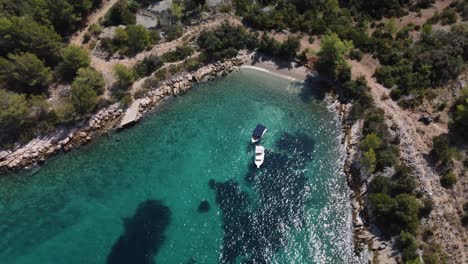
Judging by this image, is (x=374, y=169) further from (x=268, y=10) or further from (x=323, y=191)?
(x=268, y=10)

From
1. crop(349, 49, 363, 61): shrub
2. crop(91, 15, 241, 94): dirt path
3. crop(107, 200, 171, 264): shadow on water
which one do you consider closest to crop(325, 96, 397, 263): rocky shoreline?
crop(349, 49, 363, 61): shrub

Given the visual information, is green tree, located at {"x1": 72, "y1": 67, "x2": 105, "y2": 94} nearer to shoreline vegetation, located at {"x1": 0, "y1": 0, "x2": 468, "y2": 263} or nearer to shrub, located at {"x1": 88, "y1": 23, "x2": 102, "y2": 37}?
shoreline vegetation, located at {"x1": 0, "y1": 0, "x2": 468, "y2": 263}

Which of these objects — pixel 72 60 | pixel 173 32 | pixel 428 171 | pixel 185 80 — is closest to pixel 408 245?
pixel 428 171

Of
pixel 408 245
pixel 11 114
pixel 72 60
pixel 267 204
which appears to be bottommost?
pixel 267 204

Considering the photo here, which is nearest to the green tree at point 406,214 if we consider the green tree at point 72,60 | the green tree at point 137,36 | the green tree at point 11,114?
the green tree at point 137,36

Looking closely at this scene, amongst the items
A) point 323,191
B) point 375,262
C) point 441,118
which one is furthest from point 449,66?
point 375,262

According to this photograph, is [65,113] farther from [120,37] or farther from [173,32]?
[173,32]
